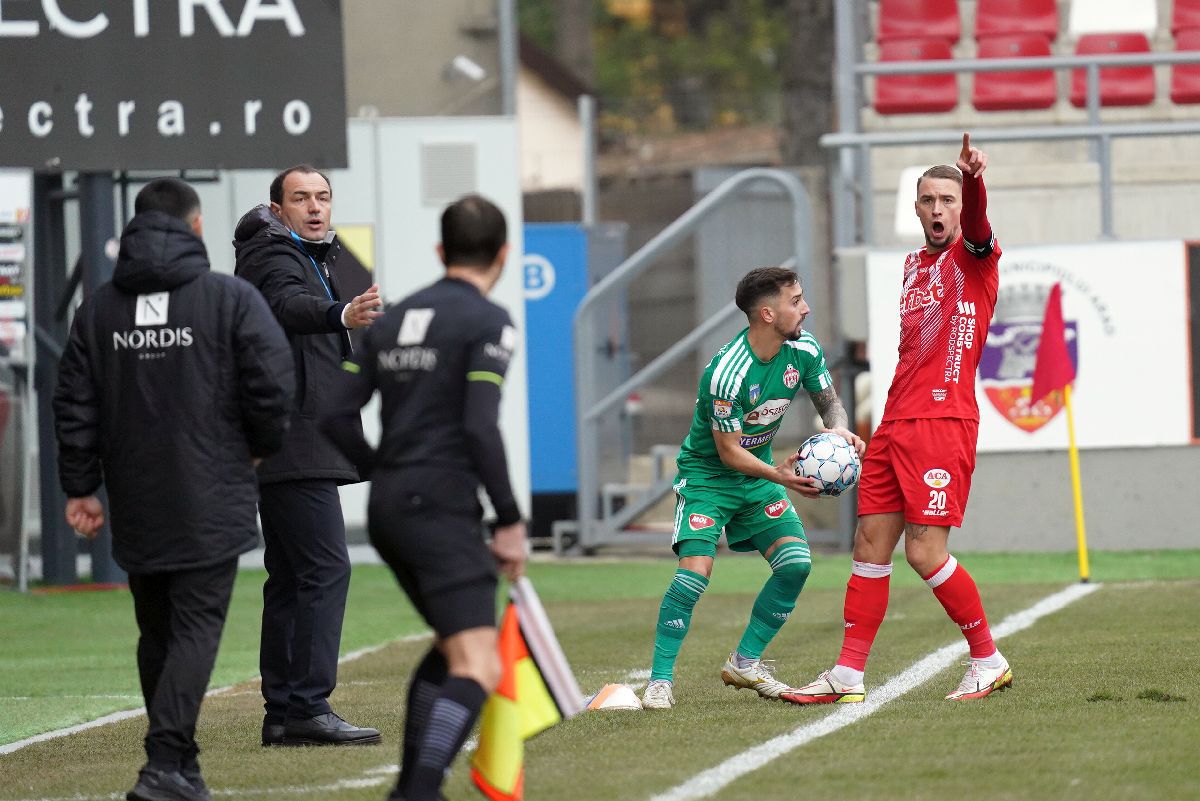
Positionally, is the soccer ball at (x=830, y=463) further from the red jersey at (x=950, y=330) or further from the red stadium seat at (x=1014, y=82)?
the red stadium seat at (x=1014, y=82)

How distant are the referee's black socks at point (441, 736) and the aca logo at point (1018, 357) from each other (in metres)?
10.3

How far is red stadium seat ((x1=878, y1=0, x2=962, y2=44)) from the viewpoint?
2038 centimetres

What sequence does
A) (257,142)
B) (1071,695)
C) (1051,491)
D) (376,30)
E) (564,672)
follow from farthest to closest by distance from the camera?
(376,30) → (1051,491) → (257,142) → (1071,695) → (564,672)

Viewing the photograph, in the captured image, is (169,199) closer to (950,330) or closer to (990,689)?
(950,330)

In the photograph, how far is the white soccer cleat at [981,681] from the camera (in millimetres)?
7746

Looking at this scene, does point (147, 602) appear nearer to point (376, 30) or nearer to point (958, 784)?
point (958, 784)

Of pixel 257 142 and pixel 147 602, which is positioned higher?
pixel 257 142

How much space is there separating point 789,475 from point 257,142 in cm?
658

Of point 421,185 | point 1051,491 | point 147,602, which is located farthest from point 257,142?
point 147,602

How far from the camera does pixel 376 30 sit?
18.8m

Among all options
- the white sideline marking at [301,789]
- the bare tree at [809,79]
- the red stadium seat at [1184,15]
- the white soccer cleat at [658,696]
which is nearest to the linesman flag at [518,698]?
the white sideline marking at [301,789]

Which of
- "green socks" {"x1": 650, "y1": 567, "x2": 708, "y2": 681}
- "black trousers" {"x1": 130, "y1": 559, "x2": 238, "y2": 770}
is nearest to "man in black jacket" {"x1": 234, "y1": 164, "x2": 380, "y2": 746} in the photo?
"black trousers" {"x1": 130, "y1": 559, "x2": 238, "y2": 770}

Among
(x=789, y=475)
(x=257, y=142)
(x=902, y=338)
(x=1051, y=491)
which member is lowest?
(x=1051, y=491)

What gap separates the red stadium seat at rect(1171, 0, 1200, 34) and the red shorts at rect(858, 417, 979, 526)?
13.4 metres
